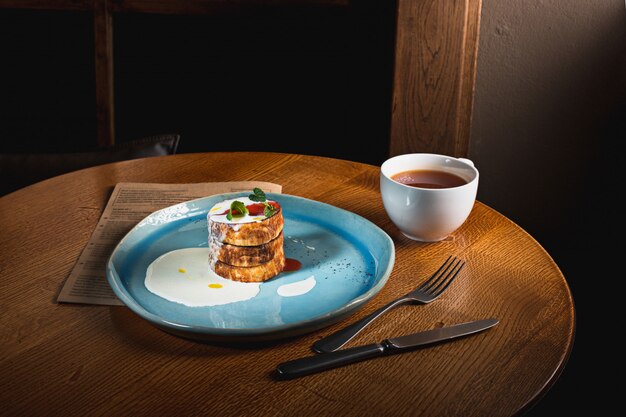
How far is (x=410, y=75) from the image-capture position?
7.26 ft

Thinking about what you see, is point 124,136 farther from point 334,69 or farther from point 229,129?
point 334,69

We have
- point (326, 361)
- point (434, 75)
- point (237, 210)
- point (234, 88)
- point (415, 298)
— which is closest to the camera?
point (326, 361)

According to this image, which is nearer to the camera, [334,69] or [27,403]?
[27,403]

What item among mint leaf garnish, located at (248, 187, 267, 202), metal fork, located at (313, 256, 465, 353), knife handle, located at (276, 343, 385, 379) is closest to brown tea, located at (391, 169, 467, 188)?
metal fork, located at (313, 256, 465, 353)

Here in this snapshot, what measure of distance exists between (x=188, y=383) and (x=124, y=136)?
7.32ft

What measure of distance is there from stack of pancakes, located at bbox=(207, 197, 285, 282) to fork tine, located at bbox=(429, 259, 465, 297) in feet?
0.82

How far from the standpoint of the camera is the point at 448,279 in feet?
3.28

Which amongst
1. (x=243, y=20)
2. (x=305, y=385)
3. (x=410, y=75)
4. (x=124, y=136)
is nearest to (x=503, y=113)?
(x=410, y=75)

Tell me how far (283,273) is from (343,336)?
8.4 inches

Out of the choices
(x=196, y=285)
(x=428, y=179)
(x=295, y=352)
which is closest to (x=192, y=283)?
(x=196, y=285)

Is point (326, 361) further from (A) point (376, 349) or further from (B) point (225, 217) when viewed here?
(B) point (225, 217)

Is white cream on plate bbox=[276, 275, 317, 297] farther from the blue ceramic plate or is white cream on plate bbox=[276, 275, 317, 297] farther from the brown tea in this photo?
the brown tea

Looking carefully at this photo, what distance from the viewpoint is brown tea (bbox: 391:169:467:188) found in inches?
45.0

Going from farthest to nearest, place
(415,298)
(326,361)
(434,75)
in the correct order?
(434,75)
(415,298)
(326,361)
